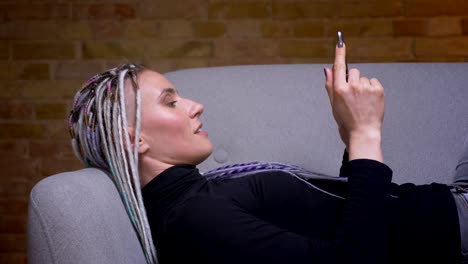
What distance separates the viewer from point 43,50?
2326mm

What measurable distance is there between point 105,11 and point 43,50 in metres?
0.27

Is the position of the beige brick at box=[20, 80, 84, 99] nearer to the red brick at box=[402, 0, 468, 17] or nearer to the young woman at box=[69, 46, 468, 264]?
the young woman at box=[69, 46, 468, 264]

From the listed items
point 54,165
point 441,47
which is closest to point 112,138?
point 54,165

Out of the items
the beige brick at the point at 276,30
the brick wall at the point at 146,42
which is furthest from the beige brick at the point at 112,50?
the beige brick at the point at 276,30

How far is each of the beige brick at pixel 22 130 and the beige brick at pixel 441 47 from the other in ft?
4.59

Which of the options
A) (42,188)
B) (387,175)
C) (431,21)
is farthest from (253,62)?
(42,188)

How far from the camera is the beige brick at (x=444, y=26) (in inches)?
87.1

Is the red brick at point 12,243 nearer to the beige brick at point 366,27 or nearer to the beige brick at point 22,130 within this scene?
the beige brick at point 22,130

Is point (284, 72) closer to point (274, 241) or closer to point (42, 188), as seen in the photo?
point (274, 241)

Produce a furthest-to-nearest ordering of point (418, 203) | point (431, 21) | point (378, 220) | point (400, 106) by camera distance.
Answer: point (431, 21) < point (400, 106) < point (418, 203) < point (378, 220)

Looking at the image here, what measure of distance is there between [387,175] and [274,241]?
9.6 inches

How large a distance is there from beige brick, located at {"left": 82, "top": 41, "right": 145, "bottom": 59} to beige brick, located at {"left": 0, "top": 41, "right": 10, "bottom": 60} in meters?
0.29

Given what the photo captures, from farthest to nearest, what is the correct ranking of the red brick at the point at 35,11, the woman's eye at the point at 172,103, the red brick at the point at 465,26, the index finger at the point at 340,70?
1. the red brick at the point at 35,11
2. the red brick at the point at 465,26
3. the woman's eye at the point at 172,103
4. the index finger at the point at 340,70

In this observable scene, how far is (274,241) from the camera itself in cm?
106
